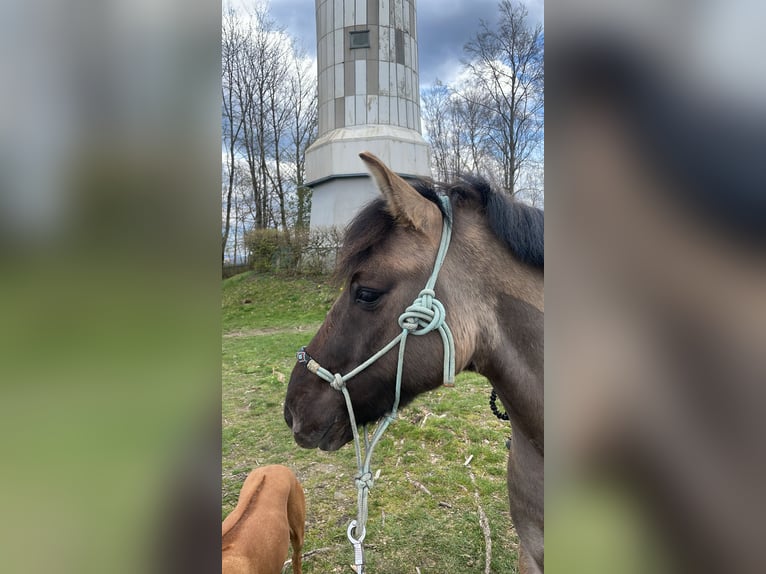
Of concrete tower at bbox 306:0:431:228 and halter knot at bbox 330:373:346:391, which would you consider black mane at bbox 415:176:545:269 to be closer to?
halter knot at bbox 330:373:346:391

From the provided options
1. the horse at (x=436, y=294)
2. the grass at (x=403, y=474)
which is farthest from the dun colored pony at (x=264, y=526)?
the horse at (x=436, y=294)

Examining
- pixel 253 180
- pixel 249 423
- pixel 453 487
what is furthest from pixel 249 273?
pixel 453 487

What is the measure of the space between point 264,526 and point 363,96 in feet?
28.4

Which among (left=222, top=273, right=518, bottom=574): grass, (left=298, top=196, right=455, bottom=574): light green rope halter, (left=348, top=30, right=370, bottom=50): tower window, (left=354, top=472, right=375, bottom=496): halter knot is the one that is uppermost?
(left=348, top=30, right=370, bottom=50): tower window

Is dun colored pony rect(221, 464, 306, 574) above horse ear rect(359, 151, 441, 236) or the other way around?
the other way around

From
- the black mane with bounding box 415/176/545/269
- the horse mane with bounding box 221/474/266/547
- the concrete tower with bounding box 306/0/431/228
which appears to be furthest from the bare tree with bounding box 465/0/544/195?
the concrete tower with bounding box 306/0/431/228
